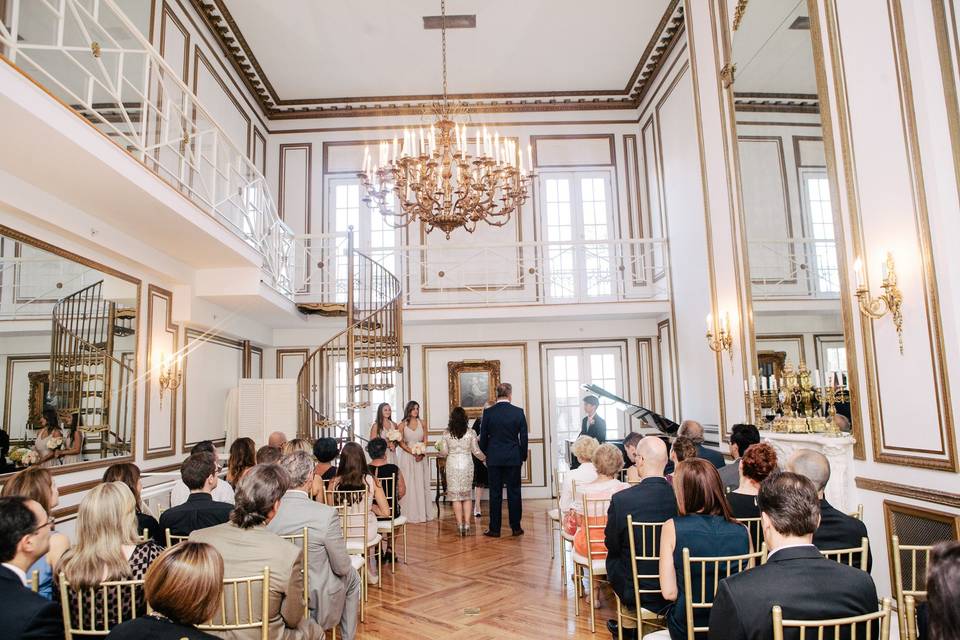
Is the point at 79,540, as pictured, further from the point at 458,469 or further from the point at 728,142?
the point at 728,142

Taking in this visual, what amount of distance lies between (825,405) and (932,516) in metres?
1.27

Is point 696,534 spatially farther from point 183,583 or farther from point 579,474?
point 579,474

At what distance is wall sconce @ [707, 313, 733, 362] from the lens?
650 cm

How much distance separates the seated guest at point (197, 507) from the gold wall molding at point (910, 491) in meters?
3.98

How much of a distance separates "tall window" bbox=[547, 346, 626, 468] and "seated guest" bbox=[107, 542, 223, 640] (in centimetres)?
864

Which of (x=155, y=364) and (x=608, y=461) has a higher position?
(x=155, y=364)

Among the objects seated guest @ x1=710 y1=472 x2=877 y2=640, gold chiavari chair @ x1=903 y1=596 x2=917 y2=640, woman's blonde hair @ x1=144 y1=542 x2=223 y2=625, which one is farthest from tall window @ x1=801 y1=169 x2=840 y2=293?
woman's blonde hair @ x1=144 y1=542 x2=223 y2=625

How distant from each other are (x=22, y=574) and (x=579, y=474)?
3829 mm

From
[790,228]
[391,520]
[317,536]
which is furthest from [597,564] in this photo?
[790,228]

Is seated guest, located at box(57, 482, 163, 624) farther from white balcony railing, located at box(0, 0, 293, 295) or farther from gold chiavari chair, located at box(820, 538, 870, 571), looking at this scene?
white balcony railing, located at box(0, 0, 293, 295)

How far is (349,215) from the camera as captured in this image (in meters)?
10.8

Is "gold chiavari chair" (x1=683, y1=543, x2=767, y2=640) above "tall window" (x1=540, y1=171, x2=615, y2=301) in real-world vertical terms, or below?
below

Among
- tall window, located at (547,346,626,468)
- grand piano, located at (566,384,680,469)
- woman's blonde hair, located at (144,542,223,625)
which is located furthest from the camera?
tall window, located at (547,346,626,468)

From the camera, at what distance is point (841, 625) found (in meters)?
1.81
